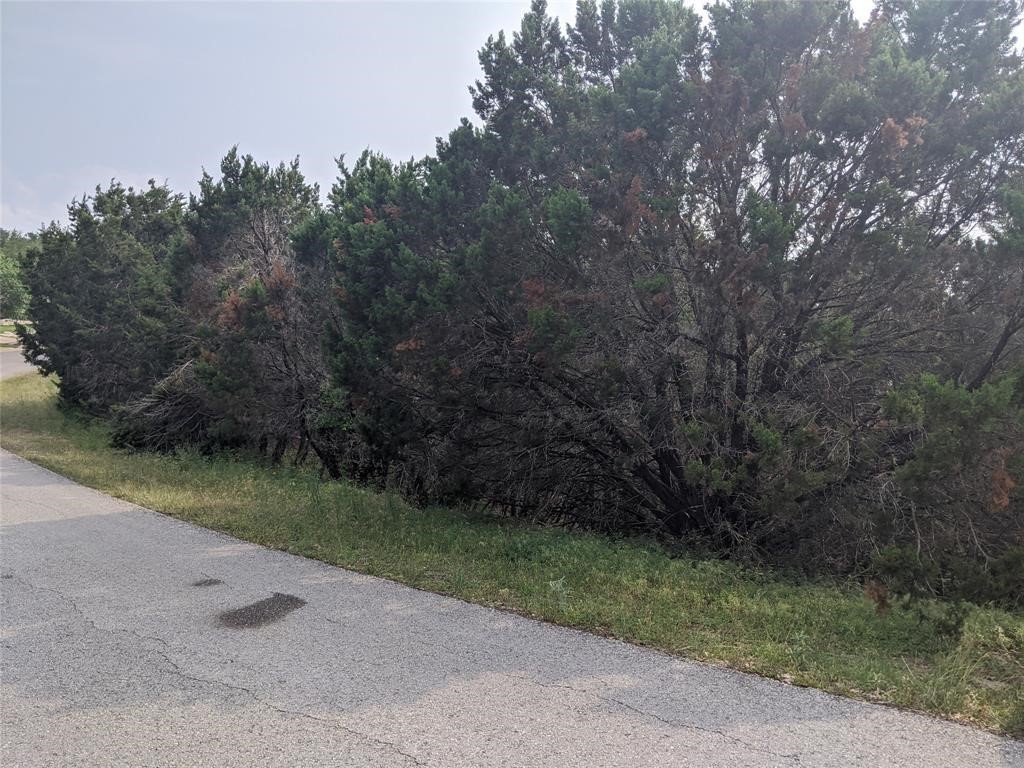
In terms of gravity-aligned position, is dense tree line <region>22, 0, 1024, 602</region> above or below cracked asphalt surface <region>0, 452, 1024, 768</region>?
above

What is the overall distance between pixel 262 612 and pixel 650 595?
3144 millimetres

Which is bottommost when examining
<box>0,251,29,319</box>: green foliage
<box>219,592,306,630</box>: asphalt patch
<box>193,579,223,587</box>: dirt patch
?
<box>193,579,223,587</box>: dirt patch

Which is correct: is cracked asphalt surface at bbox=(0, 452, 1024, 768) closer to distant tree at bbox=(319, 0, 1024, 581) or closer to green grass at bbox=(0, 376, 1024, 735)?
green grass at bbox=(0, 376, 1024, 735)

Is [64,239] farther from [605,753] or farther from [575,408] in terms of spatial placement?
[605,753]

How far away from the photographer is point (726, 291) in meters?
7.83

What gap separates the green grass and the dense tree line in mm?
658

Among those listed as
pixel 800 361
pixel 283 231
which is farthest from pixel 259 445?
pixel 800 361

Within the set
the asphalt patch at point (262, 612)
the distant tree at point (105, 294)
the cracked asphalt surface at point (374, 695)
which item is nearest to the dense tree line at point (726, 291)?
the cracked asphalt surface at point (374, 695)

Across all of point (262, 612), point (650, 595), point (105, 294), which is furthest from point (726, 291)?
point (105, 294)

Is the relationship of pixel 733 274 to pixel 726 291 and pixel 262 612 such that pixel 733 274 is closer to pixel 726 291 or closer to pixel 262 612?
pixel 726 291

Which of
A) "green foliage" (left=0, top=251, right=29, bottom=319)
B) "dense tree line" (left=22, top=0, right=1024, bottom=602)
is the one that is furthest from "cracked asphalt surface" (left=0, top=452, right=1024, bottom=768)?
"green foliage" (left=0, top=251, right=29, bottom=319)

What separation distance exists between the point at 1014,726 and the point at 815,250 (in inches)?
215

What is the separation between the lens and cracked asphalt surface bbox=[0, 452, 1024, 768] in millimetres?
3406

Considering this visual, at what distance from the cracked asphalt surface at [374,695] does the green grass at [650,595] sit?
11.6 inches
